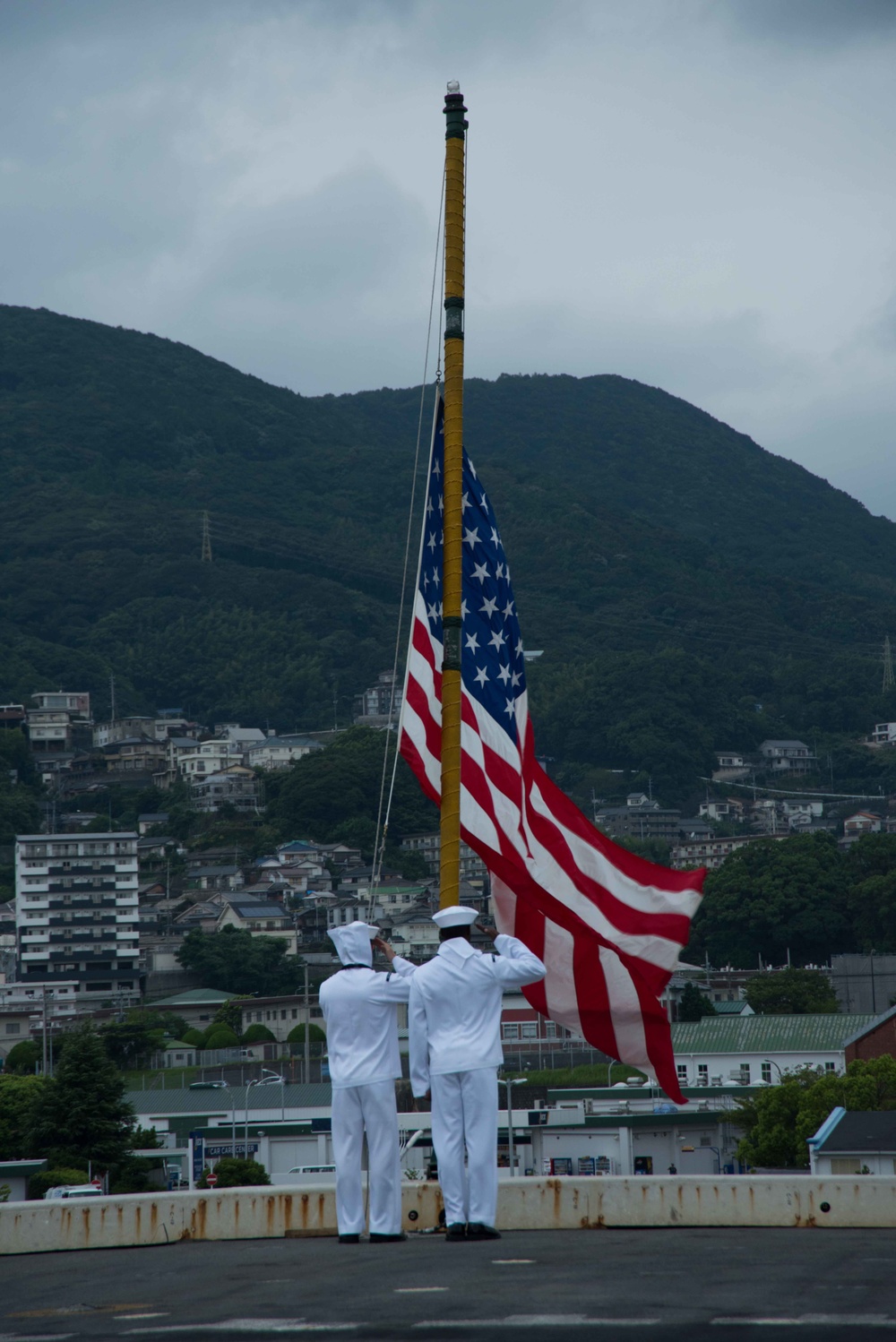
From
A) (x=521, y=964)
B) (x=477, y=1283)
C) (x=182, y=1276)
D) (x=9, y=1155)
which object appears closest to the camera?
(x=477, y=1283)

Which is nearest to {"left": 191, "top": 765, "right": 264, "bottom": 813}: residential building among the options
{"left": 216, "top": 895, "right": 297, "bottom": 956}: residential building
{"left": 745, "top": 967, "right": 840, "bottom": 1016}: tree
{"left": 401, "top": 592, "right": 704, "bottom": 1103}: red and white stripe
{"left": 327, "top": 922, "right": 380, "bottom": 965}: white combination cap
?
{"left": 216, "top": 895, "right": 297, "bottom": 956}: residential building

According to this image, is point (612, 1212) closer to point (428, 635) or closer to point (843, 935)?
point (428, 635)

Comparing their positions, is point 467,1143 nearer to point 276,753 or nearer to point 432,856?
point 432,856

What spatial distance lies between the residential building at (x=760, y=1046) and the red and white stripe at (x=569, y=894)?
160ft

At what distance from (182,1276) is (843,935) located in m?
110

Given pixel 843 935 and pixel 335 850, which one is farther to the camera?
pixel 335 850

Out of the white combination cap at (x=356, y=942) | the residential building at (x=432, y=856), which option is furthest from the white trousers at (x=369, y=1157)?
the residential building at (x=432, y=856)

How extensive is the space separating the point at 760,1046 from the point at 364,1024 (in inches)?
2155

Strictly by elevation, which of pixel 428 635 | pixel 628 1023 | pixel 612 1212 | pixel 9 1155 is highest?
pixel 428 635

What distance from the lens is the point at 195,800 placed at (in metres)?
177

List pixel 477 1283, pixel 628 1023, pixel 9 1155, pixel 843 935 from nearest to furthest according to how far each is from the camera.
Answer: pixel 477 1283 → pixel 628 1023 → pixel 9 1155 → pixel 843 935

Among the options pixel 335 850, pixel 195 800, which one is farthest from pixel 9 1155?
pixel 195 800

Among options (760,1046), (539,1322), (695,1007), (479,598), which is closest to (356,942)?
(479,598)

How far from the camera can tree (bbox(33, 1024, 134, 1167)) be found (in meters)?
44.4
